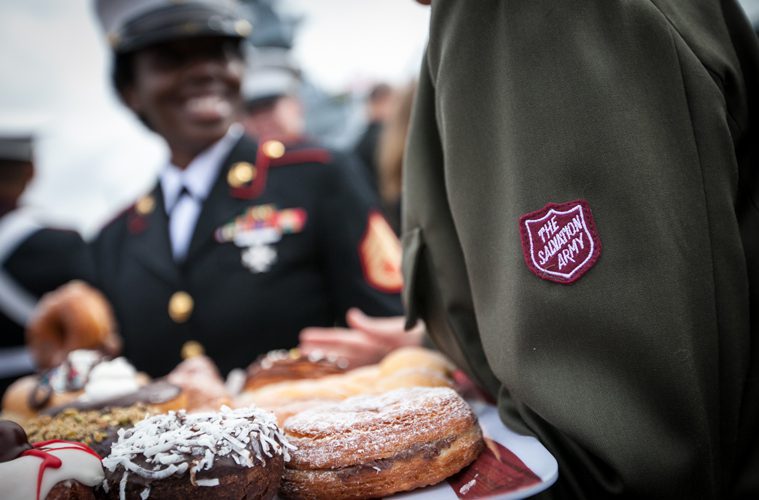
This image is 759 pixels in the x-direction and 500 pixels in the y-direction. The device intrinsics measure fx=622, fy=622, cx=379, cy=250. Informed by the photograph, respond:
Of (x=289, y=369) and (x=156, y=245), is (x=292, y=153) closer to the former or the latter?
(x=156, y=245)

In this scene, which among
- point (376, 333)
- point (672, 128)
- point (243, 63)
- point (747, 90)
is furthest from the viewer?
point (243, 63)

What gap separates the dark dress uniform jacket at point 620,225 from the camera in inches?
31.7

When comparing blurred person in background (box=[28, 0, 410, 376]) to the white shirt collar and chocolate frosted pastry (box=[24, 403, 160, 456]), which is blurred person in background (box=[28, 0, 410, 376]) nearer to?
the white shirt collar

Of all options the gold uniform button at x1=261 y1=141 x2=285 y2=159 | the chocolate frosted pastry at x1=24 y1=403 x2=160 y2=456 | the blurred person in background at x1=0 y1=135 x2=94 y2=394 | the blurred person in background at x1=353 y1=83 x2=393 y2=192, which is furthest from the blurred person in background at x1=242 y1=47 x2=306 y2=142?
the chocolate frosted pastry at x1=24 y1=403 x2=160 y2=456

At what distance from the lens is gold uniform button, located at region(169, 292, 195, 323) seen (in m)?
2.04

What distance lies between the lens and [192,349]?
2.04 metres

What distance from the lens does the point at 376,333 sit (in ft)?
5.41

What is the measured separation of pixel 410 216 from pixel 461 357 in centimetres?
27

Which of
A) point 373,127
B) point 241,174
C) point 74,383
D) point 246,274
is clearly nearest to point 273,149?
point 241,174

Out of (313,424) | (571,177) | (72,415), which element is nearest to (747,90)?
(571,177)

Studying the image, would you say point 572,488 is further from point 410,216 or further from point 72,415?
point 72,415

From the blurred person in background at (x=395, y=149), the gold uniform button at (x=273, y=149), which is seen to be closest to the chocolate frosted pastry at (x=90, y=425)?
the gold uniform button at (x=273, y=149)

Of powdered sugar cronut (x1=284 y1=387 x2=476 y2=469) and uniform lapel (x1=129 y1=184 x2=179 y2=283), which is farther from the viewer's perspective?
uniform lapel (x1=129 y1=184 x2=179 y2=283)

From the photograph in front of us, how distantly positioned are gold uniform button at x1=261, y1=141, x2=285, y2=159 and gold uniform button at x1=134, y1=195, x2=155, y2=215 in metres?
0.45
